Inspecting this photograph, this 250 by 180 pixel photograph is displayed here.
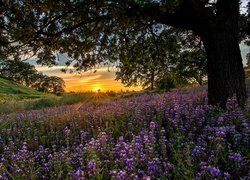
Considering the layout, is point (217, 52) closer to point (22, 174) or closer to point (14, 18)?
point (14, 18)

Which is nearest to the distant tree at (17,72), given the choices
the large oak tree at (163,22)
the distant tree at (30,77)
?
the distant tree at (30,77)

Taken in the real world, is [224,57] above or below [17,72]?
below

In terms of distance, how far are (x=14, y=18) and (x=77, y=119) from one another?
281 cm

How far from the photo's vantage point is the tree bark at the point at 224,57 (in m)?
7.44

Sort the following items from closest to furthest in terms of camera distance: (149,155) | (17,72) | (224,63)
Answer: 1. (149,155)
2. (224,63)
3. (17,72)

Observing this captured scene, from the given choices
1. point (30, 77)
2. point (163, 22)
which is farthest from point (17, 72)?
point (163, 22)

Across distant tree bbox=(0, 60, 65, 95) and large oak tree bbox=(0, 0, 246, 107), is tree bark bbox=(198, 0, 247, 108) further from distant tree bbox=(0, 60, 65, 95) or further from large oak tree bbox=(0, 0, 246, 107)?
distant tree bbox=(0, 60, 65, 95)

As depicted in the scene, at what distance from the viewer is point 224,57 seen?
24.6 ft

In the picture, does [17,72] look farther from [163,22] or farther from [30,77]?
[163,22]

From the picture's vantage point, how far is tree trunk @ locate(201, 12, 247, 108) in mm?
7430

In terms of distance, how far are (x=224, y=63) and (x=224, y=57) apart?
15 centimetres

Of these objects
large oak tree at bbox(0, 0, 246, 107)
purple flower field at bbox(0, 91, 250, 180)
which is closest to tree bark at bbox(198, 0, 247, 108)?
large oak tree at bbox(0, 0, 246, 107)

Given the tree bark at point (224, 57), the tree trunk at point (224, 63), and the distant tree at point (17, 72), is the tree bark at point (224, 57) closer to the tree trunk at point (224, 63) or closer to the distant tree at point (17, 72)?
the tree trunk at point (224, 63)

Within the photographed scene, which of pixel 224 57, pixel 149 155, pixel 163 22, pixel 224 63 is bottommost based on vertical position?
pixel 149 155
